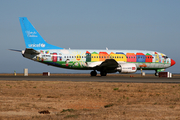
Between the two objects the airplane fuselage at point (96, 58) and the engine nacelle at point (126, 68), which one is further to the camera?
the airplane fuselage at point (96, 58)

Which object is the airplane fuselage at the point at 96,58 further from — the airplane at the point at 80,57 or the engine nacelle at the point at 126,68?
the engine nacelle at the point at 126,68

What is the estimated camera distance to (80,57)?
136ft

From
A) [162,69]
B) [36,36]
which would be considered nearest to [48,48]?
[36,36]

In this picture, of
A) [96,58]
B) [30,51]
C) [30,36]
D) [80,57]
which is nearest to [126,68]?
[96,58]

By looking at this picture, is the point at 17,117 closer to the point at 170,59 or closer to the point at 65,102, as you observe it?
the point at 65,102

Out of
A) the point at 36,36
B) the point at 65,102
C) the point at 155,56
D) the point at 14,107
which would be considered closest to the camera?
the point at 14,107

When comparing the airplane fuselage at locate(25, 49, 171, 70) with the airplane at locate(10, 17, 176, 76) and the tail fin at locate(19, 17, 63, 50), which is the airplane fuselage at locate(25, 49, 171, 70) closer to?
the airplane at locate(10, 17, 176, 76)

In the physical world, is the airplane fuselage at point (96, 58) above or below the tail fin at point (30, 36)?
below

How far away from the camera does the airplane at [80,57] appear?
1593 inches

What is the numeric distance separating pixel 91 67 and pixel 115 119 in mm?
32190

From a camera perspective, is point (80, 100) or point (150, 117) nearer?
point (150, 117)

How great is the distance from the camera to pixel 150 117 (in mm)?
10297

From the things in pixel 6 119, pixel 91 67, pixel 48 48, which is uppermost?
pixel 48 48

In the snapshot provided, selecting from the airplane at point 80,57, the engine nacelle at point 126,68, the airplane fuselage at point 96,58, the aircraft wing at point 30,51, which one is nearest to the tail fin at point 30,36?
the airplane at point 80,57
